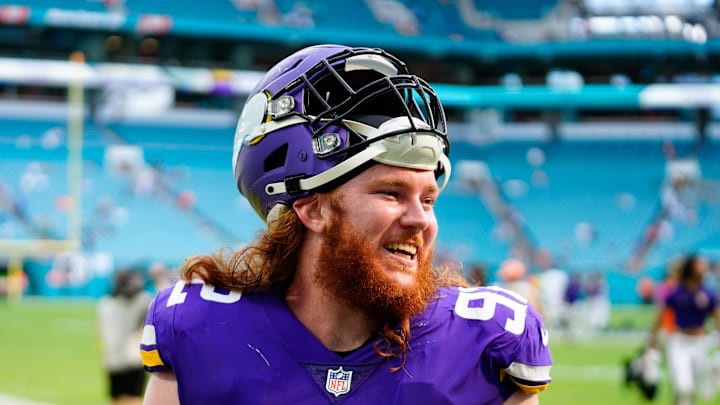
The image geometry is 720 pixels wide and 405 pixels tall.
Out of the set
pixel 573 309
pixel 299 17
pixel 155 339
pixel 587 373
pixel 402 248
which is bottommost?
pixel 573 309

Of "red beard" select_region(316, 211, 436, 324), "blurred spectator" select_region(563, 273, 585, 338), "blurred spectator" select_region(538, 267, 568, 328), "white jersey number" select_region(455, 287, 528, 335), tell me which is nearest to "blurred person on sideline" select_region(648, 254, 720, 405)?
"white jersey number" select_region(455, 287, 528, 335)

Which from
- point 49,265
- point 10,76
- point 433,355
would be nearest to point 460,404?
point 433,355

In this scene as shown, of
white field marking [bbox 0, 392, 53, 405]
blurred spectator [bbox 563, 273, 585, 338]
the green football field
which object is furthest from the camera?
blurred spectator [bbox 563, 273, 585, 338]

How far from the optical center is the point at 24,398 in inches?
356

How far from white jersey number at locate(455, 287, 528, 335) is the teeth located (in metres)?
0.18

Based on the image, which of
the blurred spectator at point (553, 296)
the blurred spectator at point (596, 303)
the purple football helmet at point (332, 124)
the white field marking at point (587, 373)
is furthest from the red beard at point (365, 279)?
the blurred spectator at point (596, 303)

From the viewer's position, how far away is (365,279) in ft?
6.41

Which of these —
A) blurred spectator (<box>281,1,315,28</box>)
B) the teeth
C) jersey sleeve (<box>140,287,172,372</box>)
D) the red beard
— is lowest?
blurred spectator (<box>281,1,315,28</box>)

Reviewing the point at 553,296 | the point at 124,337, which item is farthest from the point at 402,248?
the point at 553,296

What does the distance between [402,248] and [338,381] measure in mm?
302

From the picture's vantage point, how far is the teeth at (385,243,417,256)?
6.52 ft

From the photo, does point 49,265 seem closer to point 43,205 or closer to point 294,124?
point 43,205

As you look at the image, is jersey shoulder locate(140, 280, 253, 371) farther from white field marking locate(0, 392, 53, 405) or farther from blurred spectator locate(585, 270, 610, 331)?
blurred spectator locate(585, 270, 610, 331)

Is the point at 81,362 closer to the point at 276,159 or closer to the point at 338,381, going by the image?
the point at 276,159
